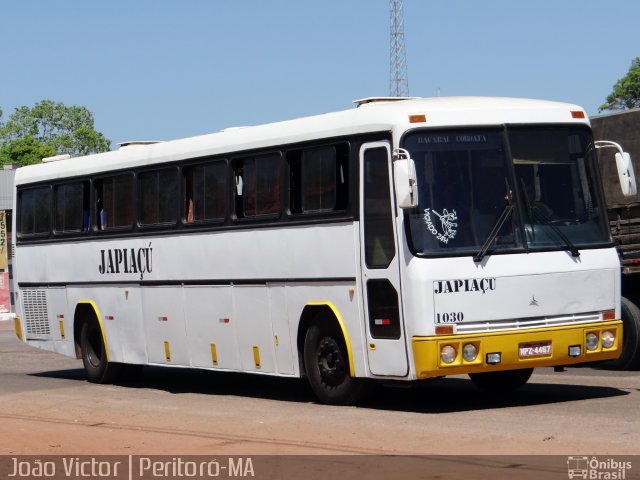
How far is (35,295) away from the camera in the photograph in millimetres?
21453

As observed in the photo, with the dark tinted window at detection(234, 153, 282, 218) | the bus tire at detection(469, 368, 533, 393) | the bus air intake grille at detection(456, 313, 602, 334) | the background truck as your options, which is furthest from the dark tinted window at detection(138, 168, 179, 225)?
the background truck

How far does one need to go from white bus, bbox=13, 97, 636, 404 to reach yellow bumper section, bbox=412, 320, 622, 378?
1 centimetres

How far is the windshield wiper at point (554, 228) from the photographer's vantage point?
1410 centimetres

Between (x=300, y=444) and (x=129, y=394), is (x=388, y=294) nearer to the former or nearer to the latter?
(x=300, y=444)

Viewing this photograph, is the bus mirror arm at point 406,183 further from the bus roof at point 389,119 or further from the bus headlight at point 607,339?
the bus headlight at point 607,339

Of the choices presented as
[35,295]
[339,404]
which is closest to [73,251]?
[35,295]

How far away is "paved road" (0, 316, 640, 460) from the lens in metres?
11.6

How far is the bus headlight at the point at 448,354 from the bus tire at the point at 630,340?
225 inches

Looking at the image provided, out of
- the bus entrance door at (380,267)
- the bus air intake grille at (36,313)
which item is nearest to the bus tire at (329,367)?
the bus entrance door at (380,267)

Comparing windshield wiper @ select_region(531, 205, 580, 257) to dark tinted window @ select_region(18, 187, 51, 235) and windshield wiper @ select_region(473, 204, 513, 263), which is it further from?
dark tinted window @ select_region(18, 187, 51, 235)

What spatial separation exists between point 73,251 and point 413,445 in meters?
9.82

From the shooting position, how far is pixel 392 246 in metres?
13.9

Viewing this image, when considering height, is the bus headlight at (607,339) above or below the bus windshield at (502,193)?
below

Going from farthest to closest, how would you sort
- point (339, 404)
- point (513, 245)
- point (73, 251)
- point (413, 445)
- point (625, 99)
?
1. point (625, 99)
2. point (73, 251)
3. point (339, 404)
4. point (513, 245)
5. point (413, 445)
